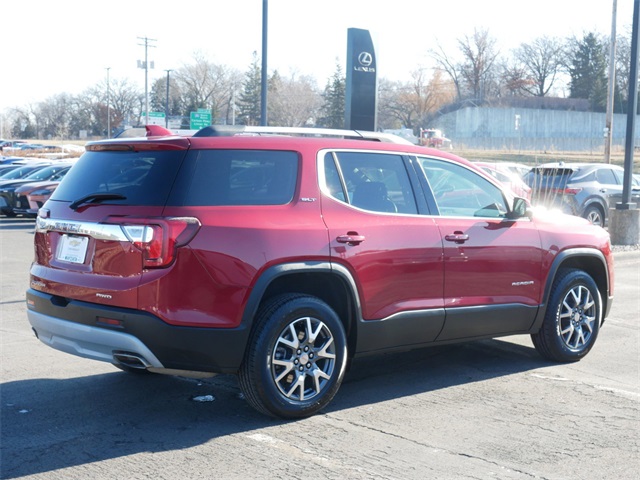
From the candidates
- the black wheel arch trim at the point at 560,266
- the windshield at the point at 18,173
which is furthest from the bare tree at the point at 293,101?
the black wheel arch trim at the point at 560,266

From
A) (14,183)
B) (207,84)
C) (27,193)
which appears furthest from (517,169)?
(207,84)

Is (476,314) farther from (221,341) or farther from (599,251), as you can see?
(221,341)

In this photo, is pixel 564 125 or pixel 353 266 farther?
pixel 564 125

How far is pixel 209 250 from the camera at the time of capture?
507 cm

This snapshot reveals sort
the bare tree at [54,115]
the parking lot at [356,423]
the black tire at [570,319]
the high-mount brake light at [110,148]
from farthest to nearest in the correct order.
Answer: the bare tree at [54,115] → the black tire at [570,319] → the high-mount brake light at [110,148] → the parking lot at [356,423]

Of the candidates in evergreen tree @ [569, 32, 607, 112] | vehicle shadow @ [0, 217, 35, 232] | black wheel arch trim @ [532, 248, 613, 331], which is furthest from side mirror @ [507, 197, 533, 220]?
evergreen tree @ [569, 32, 607, 112]

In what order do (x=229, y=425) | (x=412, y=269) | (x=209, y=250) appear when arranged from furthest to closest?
(x=412, y=269), (x=229, y=425), (x=209, y=250)

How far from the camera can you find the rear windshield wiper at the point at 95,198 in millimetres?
5287

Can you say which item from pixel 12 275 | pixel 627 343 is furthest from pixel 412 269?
pixel 12 275

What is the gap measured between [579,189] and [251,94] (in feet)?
165

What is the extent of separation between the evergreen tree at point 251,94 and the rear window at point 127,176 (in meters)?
58.7

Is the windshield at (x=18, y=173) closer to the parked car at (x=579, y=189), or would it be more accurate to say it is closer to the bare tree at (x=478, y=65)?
the parked car at (x=579, y=189)

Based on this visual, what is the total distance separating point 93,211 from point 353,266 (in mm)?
1768

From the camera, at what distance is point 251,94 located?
6681 cm
